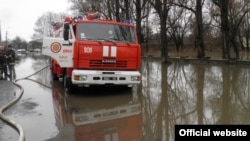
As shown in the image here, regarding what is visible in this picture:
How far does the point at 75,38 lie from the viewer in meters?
11.4

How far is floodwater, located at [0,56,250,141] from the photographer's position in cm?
702

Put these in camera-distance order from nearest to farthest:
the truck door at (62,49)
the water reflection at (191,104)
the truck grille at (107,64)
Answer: the water reflection at (191,104) < the truck grille at (107,64) < the truck door at (62,49)

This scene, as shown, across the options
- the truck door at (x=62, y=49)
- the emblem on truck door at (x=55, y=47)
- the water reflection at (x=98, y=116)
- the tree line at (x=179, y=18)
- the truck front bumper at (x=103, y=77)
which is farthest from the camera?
the tree line at (x=179, y=18)

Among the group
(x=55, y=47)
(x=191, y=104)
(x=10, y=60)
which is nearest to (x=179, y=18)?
(x=10, y=60)

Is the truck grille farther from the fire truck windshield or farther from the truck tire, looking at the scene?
the truck tire

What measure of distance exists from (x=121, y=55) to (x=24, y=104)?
3427mm

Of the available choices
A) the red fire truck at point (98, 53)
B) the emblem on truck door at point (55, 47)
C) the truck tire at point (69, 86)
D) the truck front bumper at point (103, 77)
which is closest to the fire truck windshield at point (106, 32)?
the red fire truck at point (98, 53)

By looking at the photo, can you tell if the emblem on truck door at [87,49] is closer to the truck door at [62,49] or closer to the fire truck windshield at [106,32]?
the fire truck windshield at [106,32]

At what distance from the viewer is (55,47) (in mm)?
12609

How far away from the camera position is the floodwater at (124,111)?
23.0 ft

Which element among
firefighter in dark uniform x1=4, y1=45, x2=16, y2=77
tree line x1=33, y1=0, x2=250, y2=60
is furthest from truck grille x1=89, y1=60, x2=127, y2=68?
tree line x1=33, y1=0, x2=250, y2=60

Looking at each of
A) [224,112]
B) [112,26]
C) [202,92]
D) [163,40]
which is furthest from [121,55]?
[163,40]

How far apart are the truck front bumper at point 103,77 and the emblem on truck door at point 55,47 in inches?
67.4

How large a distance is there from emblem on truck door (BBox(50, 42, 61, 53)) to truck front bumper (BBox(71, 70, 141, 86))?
1713mm
